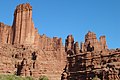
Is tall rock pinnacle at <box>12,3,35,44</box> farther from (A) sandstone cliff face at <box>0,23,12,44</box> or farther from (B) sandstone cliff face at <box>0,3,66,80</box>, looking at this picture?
(A) sandstone cliff face at <box>0,23,12,44</box>

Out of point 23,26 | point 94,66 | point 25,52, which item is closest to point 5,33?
point 23,26

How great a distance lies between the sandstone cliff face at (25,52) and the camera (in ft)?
291

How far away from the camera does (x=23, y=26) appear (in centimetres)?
17088

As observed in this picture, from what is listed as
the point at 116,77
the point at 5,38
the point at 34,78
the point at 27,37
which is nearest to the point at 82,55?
the point at 116,77

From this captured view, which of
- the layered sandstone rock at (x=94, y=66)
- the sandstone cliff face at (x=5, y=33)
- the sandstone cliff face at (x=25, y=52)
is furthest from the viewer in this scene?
the sandstone cliff face at (x=5, y=33)

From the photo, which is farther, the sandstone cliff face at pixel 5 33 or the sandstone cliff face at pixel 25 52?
the sandstone cliff face at pixel 5 33

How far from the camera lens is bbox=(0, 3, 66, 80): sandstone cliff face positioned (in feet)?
291

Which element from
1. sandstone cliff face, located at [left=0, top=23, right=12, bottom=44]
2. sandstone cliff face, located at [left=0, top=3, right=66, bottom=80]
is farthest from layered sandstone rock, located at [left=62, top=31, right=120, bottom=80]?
sandstone cliff face, located at [left=0, top=23, right=12, bottom=44]

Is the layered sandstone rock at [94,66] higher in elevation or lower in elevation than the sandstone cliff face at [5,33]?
lower

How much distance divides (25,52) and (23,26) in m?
52.6

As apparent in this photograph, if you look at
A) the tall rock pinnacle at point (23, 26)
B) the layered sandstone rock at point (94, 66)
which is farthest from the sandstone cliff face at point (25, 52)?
the layered sandstone rock at point (94, 66)

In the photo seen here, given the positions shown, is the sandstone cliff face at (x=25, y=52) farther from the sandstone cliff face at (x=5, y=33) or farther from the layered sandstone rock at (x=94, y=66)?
the layered sandstone rock at (x=94, y=66)

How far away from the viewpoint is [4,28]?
186000mm

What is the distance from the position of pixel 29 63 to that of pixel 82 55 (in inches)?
1495
